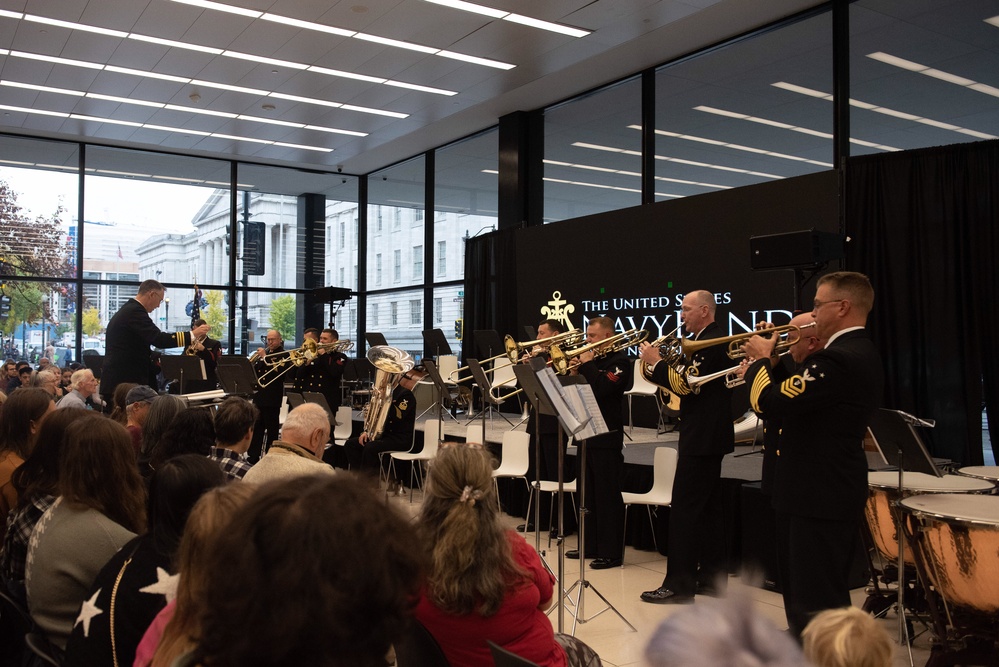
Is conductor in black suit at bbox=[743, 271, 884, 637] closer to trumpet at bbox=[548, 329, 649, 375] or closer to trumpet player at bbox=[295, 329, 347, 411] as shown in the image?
trumpet at bbox=[548, 329, 649, 375]

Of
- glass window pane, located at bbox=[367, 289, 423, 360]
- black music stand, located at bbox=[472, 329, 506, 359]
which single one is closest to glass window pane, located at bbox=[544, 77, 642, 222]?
black music stand, located at bbox=[472, 329, 506, 359]

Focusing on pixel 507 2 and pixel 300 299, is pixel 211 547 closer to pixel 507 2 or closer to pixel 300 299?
pixel 507 2

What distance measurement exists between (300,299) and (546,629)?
46.4 feet

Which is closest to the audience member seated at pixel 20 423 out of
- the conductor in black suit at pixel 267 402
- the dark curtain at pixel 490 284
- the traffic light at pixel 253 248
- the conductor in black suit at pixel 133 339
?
the conductor in black suit at pixel 133 339

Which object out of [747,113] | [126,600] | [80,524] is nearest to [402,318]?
[747,113]

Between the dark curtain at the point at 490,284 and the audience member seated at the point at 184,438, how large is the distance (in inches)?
337

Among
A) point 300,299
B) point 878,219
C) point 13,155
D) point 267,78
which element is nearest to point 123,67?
point 267,78

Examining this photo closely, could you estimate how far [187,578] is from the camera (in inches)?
57.4

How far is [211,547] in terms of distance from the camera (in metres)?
1.05

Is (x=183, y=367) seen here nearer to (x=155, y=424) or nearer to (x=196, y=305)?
(x=155, y=424)

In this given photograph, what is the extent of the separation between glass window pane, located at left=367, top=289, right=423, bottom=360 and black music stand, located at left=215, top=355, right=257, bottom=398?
6937 millimetres

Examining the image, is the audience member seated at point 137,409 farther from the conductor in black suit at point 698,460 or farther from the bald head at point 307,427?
the conductor in black suit at point 698,460

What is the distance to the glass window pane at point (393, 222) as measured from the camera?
15.2m

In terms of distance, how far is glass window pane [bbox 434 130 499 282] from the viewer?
523 inches
